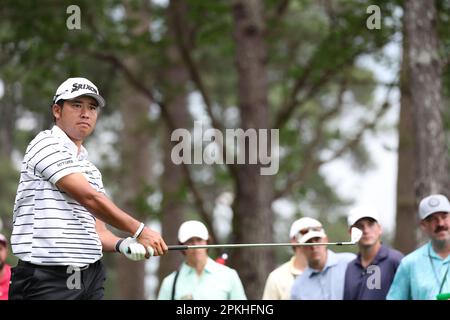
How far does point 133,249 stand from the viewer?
514 centimetres

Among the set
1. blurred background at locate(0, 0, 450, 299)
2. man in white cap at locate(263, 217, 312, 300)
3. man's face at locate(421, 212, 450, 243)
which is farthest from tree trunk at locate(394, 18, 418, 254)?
man's face at locate(421, 212, 450, 243)

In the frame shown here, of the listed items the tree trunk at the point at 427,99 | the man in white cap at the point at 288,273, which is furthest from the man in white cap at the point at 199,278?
the tree trunk at the point at 427,99

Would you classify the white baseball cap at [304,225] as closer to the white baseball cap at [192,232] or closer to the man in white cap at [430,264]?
the white baseball cap at [192,232]

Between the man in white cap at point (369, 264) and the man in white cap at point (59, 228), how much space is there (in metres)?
3.35

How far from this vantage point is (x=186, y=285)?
9.08 m

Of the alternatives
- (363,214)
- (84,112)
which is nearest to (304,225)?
(363,214)

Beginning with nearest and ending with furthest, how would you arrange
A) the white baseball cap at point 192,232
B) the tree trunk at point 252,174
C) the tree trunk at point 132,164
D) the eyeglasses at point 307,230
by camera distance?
the eyeglasses at point 307,230 → the white baseball cap at point 192,232 → the tree trunk at point 252,174 → the tree trunk at point 132,164

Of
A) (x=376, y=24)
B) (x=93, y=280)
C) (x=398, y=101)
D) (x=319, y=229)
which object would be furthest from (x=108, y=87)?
(x=93, y=280)

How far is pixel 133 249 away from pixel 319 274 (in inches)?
156

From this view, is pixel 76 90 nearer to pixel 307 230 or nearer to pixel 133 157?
pixel 307 230

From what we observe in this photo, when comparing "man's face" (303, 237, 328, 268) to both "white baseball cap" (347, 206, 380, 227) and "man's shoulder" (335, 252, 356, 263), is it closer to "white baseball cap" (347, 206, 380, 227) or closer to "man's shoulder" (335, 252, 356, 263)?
"man's shoulder" (335, 252, 356, 263)

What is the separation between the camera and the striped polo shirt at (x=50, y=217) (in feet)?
16.6

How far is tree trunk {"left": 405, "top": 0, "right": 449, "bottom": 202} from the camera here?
408 inches

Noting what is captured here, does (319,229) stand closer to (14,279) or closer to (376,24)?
(14,279)
